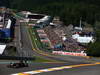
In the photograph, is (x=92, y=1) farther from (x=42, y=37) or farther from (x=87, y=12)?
(x=42, y=37)

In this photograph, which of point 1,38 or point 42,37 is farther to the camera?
point 42,37

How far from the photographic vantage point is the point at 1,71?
33.7 feet

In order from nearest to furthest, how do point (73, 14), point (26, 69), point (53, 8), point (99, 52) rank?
point (26, 69) < point (99, 52) < point (73, 14) < point (53, 8)

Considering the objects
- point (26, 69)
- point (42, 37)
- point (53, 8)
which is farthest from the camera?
point (53, 8)

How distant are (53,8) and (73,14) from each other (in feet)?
126

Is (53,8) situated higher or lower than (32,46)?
higher

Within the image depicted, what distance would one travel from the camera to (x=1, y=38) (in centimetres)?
6028

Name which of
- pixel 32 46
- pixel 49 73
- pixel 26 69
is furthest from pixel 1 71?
pixel 32 46

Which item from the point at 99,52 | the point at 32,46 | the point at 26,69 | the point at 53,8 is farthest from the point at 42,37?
the point at 53,8

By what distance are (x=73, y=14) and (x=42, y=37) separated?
85.0 metres

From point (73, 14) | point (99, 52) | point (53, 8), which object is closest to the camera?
point (99, 52)

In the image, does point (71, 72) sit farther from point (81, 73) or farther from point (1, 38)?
point (1, 38)

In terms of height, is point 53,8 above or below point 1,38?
above

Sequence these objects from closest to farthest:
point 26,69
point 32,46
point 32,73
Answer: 1. point 32,73
2. point 26,69
3. point 32,46
